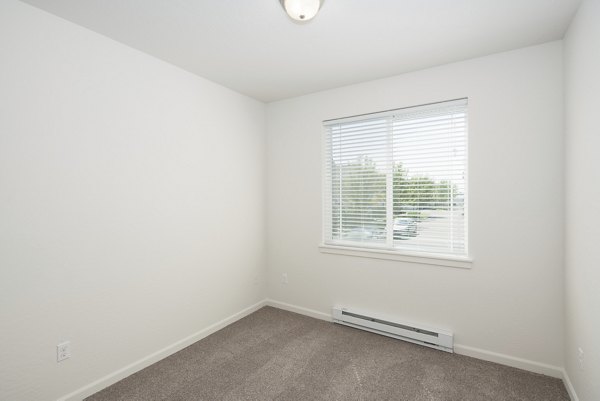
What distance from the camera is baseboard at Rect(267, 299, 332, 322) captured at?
3.32m

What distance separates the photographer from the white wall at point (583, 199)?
1.60 meters

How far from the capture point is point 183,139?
8.99 feet

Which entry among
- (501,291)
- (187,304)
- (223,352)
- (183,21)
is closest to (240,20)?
(183,21)

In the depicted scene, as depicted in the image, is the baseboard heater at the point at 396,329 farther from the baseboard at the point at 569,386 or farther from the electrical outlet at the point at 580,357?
the electrical outlet at the point at 580,357

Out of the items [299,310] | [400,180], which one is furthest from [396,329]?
[400,180]

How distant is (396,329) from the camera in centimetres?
282

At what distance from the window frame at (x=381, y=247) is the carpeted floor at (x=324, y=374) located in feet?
2.61

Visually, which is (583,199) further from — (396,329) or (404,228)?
(396,329)

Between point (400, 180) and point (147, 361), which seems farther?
point (400, 180)

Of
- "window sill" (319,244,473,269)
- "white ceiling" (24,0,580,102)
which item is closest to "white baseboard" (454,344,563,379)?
"window sill" (319,244,473,269)

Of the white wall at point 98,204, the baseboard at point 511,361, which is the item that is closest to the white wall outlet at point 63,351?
the white wall at point 98,204

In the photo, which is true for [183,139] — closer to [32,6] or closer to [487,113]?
[32,6]

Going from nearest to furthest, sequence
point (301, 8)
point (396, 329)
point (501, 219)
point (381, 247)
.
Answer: point (301, 8)
point (501, 219)
point (396, 329)
point (381, 247)

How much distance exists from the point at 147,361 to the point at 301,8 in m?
2.87
